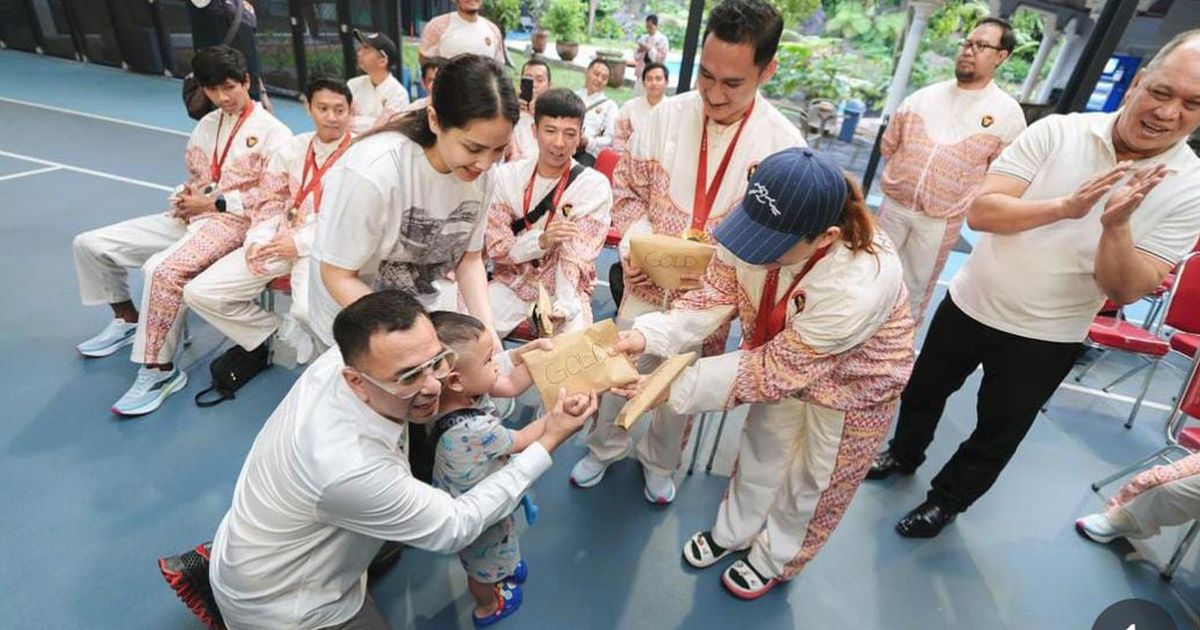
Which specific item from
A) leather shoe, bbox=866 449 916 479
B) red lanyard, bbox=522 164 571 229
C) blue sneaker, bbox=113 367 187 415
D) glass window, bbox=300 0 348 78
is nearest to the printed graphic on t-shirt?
red lanyard, bbox=522 164 571 229

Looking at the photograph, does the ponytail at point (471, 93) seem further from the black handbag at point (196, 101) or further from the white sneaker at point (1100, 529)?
the white sneaker at point (1100, 529)

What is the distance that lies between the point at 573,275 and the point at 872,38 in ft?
17.1

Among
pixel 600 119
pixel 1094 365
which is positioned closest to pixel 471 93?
pixel 600 119

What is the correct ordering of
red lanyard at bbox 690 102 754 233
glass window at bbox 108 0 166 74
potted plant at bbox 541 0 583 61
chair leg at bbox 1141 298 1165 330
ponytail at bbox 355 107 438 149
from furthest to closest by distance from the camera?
glass window at bbox 108 0 166 74 < potted plant at bbox 541 0 583 61 < chair leg at bbox 1141 298 1165 330 < red lanyard at bbox 690 102 754 233 < ponytail at bbox 355 107 438 149

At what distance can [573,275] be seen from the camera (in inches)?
99.5

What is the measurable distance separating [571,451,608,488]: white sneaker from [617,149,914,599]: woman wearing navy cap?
1.66ft

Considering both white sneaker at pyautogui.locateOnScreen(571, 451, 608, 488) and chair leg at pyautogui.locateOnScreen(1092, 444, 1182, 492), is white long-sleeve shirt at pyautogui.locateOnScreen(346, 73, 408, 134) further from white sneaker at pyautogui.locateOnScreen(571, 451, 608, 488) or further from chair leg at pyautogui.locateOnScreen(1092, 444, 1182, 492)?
chair leg at pyautogui.locateOnScreen(1092, 444, 1182, 492)

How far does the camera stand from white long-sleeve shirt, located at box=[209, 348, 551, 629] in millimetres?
1232

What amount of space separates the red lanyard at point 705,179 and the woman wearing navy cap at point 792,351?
272 millimetres

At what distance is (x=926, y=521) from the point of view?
7.86 ft

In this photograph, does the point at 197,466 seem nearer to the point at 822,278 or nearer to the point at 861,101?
the point at 822,278

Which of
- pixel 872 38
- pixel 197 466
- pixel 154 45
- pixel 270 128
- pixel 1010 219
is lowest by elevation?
pixel 197 466

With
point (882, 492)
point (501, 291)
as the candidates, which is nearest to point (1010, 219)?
point (882, 492)

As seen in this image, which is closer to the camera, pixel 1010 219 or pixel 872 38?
pixel 1010 219
